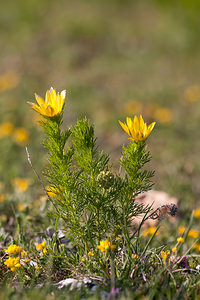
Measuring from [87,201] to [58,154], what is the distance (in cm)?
29

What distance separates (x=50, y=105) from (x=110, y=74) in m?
6.71

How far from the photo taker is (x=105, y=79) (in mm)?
8070

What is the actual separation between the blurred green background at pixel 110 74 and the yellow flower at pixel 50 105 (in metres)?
2.11

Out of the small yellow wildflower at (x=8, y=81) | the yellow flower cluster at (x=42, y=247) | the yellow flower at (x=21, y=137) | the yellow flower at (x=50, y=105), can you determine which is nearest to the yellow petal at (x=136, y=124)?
the yellow flower at (x=50, y=105)

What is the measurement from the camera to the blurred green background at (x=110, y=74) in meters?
Result: 4.78

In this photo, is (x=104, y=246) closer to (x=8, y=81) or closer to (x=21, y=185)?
(x=21, y=185)

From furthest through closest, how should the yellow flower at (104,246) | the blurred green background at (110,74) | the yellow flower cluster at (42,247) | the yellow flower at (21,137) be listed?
the blurred green background at (110,74) → the yellow flower at (21,137) → the yellow flower cluster at (42,247) → the yellow flower at (104,246)

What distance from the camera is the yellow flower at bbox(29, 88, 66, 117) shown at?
169 centimetres

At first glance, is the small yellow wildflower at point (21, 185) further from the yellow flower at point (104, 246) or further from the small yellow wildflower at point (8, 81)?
the small yellow wildflower at point (8, 81)

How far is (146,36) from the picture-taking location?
10.4 meters

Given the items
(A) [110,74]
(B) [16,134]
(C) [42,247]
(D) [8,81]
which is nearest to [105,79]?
(A) [110,74]

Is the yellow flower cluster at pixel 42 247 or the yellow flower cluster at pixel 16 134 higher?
the yellow flower cluster at pixel 16 134

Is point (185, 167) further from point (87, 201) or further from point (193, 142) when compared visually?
point (87, 201)

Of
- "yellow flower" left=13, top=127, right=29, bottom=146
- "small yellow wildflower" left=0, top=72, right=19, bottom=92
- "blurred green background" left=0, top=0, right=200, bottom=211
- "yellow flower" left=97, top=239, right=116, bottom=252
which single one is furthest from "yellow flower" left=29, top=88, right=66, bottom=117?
"small yellow wildflower" left=0, top=72, right=19, bottom=92
